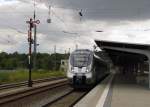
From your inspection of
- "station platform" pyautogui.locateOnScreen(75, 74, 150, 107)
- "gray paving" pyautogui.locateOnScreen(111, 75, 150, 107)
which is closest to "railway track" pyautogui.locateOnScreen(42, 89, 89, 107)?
"station platform" pyautogui.locateOnScreen(75, 74, 150, 107)

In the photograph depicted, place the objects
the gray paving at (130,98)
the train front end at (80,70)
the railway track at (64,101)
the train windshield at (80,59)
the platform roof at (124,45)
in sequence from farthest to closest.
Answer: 1. the platform roof at (124,45)
2. the train windshield at (80,59)
3. the train front end at (80,70)
4. the railway track at (64,101)
5. the gray paving at (130,98)

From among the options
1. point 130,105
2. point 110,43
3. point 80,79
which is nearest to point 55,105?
point 130,105

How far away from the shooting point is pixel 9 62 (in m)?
130

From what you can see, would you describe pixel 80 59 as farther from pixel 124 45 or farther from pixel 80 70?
pixel 124 45

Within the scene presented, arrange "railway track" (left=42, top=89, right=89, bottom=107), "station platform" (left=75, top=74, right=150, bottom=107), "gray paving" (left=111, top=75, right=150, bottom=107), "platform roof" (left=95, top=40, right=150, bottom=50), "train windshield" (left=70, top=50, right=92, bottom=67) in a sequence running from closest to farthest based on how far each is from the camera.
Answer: "station platform" (left=75, top=74, right=150, bottom=107), "gray paving" (left=111, top=75, right=150, bottom=107), "railway track" (left=42, top=89, right=89, bottom=107), "train windshield" (left=70, top=50, right=92, bottom=67), "platform roof" (left=95, top=40, right=150, bottom=50)

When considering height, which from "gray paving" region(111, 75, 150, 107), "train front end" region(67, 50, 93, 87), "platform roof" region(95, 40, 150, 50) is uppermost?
"platform roof" region(95, 40, 150, 50)

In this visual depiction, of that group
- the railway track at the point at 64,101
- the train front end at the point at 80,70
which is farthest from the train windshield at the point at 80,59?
the railway track at the point at 64,101

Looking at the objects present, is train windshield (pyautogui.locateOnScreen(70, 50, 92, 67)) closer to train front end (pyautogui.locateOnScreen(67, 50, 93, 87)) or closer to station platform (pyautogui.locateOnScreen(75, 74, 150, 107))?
train front end (pyautogui.locateOnScreen(67, 50, 93, 87))

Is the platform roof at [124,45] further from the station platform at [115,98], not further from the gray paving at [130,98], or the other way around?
the station platform at [115,98]

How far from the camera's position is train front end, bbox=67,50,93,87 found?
3425 cm

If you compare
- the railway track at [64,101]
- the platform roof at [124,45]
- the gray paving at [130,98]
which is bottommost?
the railway track at [64,101]

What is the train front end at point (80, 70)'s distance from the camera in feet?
112

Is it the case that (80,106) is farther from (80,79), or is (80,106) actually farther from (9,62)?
(9,62)

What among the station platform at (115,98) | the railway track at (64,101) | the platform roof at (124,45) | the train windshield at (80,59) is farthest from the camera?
the platform roof at (124,45)
